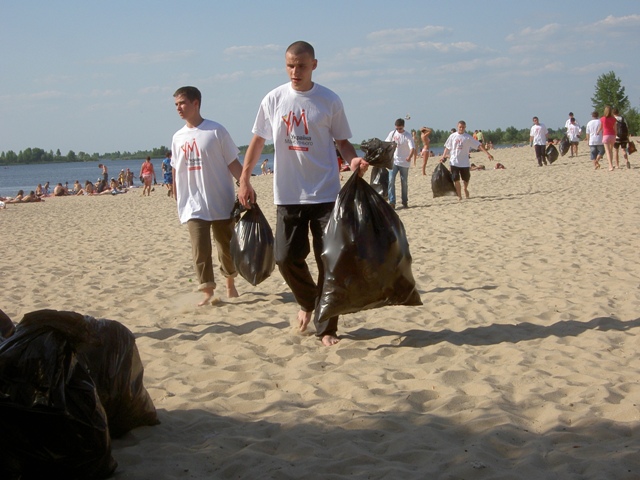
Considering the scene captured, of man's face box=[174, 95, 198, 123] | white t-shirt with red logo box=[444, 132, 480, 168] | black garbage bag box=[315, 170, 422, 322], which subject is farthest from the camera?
white t-shirt with red logo box=[444, 132, 480, 168]

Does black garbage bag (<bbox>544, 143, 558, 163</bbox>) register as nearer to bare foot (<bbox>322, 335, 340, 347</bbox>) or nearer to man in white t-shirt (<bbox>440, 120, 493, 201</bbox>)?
man in white t-shirt (<bbox>440, 120, 493, 201</bbox>)

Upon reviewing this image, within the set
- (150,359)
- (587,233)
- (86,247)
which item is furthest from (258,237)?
(86,247)

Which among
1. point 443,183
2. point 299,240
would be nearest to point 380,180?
point 443,183

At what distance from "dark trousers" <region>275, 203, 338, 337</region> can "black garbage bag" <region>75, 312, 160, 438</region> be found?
168 cm

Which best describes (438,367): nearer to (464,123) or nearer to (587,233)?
(587,233)

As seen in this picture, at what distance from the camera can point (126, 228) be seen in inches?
583

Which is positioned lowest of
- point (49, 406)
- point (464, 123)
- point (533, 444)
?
point (533, 444)

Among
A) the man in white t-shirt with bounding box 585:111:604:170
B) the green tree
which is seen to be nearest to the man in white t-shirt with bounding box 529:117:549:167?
the man in white t-shirt with bounding box 585:111:604:170

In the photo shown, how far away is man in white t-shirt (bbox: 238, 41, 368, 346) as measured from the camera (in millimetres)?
4762

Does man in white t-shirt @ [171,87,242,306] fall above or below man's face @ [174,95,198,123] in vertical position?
below

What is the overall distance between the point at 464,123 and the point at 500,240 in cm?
599

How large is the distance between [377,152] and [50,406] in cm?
278

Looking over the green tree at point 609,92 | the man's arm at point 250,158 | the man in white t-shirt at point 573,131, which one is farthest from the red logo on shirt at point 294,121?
the green tree at point 609,92

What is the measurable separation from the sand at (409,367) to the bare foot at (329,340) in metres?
0.05
